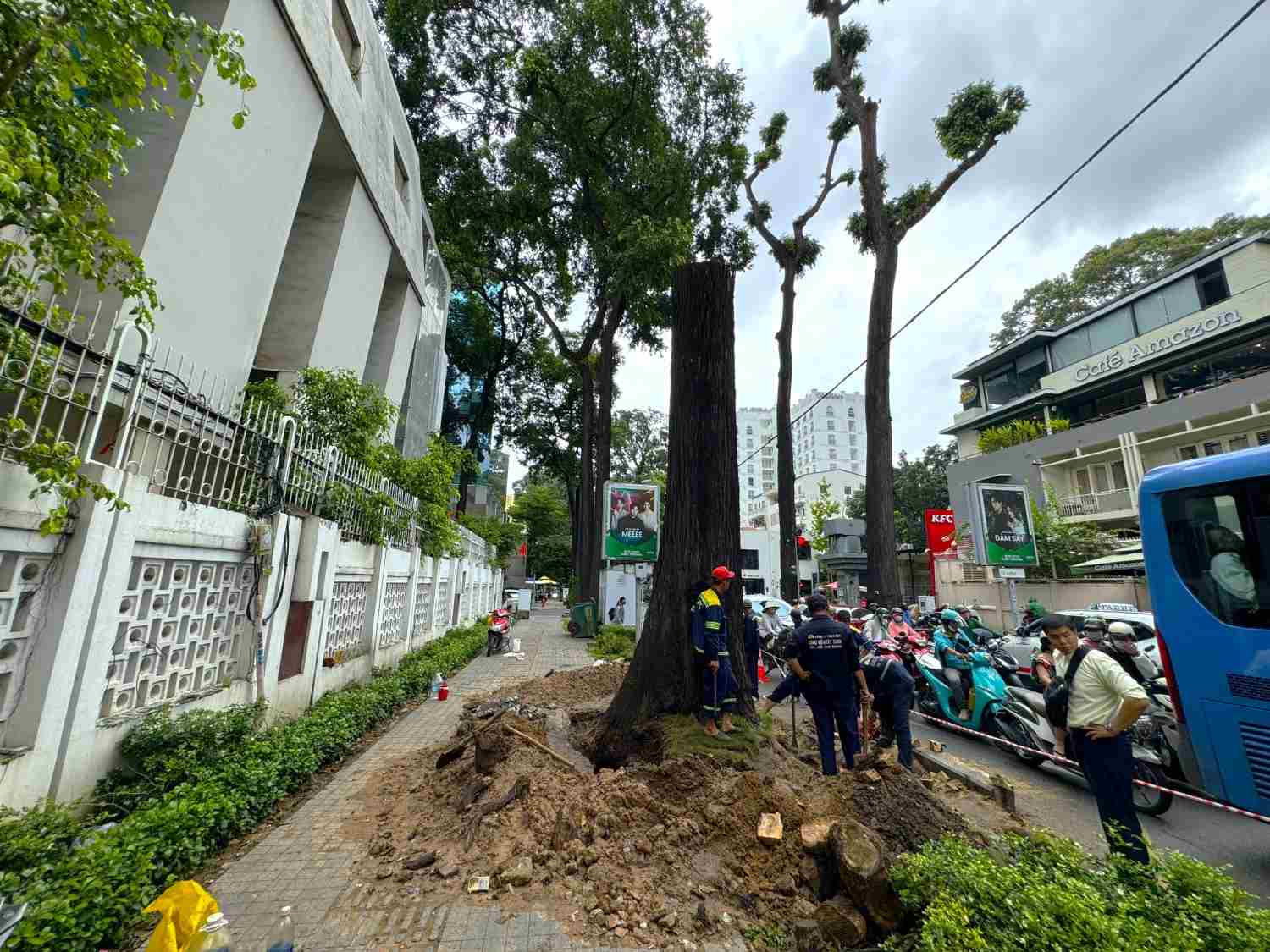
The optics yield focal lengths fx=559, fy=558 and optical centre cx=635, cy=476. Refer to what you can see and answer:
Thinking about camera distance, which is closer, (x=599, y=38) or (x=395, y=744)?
(x=395, y=744)

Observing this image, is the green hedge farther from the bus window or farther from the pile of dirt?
the bus window

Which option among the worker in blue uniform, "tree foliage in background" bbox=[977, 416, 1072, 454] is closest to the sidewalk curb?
the worker in blue uniform

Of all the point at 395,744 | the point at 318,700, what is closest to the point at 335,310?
the point at 318,700

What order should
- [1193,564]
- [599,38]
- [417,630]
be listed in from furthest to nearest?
1. [599,38]
2. [417,630]
3. [1193,564]

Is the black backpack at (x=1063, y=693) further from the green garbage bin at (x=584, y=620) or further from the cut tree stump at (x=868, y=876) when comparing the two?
the green garbage bin at (x=584, y=620)

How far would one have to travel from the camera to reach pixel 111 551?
11.4ft

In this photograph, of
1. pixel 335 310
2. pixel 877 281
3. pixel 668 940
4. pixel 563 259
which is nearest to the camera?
pixel 668 940

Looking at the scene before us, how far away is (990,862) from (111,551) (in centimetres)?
509

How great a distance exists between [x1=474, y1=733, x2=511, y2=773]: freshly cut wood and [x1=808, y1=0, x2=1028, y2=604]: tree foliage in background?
10.1 meters

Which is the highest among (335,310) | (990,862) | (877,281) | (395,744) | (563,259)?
(563,259)

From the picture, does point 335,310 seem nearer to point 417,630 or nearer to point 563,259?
point 417,630

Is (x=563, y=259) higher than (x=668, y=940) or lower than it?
higher

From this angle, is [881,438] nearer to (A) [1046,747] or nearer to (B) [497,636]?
(A) [1046,747]

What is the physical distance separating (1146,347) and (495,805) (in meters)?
30.6
